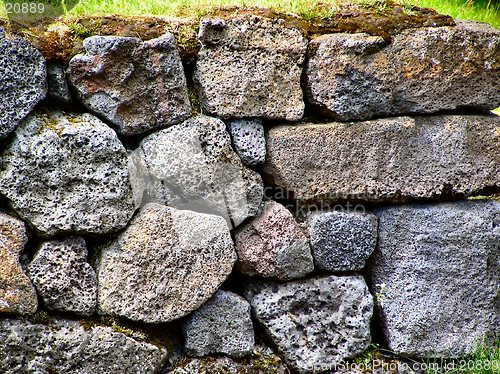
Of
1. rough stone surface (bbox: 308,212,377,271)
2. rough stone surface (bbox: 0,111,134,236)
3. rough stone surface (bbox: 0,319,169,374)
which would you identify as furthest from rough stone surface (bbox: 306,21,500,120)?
rough stone surface (bbox: 0,319,169,374)

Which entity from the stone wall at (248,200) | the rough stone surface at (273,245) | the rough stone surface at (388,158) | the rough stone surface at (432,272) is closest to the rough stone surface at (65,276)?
the stone wall at (248,200)

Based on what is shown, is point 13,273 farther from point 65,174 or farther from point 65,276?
point 65,174

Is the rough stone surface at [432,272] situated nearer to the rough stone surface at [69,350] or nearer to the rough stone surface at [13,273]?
the rough stone surface at [69,350]

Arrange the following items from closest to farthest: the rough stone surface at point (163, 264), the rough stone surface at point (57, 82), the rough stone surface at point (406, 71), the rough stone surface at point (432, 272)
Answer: the rough stone surface at point (57, 82)
the rough stone surface at point (163, 264)
the rough stone surface at point (406, 71)
the rough stone surface at point (432, 272)

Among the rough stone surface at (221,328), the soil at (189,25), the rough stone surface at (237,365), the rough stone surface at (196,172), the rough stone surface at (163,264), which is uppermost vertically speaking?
the soil at (189,25)

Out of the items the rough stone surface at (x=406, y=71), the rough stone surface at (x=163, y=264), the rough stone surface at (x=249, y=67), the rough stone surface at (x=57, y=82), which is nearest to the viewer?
the rough stone surface at (x=57, y=82)

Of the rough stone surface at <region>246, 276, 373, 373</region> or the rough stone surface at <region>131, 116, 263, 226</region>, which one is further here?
the rough stone surface at <region>246, 276, 373, 373</region>

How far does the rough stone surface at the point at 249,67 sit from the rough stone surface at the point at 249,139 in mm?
51

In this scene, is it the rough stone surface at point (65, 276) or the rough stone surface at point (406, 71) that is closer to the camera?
the rough stone surface at point (65, 276)

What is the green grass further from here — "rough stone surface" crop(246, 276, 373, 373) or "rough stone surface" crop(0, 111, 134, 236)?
"rough stone surface" crop(246, 276, 373, 373)

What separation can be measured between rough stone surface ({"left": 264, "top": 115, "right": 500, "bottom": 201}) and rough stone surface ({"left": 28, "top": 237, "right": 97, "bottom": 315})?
99 centimetres

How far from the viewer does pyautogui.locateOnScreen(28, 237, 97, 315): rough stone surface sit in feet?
7.84

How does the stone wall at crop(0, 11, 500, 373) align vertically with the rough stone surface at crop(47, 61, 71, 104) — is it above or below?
below

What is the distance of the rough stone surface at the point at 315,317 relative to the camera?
9.37ft
